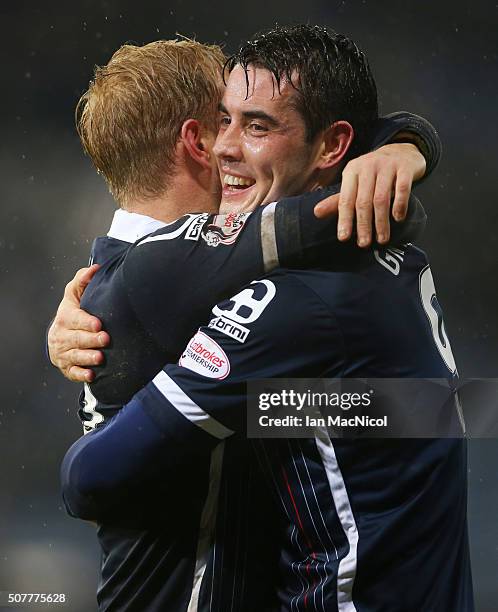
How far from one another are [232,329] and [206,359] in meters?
0.06

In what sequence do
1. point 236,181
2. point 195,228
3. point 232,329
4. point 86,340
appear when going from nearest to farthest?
point 232,329
point 195,228
point 86,340
point 236,181

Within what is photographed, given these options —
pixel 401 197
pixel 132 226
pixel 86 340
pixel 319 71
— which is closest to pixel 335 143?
pixel 319 71

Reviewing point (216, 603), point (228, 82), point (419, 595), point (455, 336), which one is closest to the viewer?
point (419, 595)

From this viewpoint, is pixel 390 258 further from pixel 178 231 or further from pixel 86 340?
pixel 86 340

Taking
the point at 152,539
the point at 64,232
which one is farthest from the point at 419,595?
the point at 64,232

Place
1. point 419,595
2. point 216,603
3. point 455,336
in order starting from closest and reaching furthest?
point 419,595
point 216,603
point 455,336

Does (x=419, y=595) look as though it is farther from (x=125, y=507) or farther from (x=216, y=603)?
(x=125, y=507)

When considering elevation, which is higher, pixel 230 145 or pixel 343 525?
pixel 230 145

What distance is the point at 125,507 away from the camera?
1420 millimetres

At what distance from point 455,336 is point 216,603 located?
302cm

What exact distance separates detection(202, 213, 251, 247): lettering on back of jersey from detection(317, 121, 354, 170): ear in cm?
25

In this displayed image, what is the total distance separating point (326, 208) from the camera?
1294 mm

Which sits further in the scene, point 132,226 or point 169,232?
point 132,226

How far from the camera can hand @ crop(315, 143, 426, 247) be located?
128 cm
